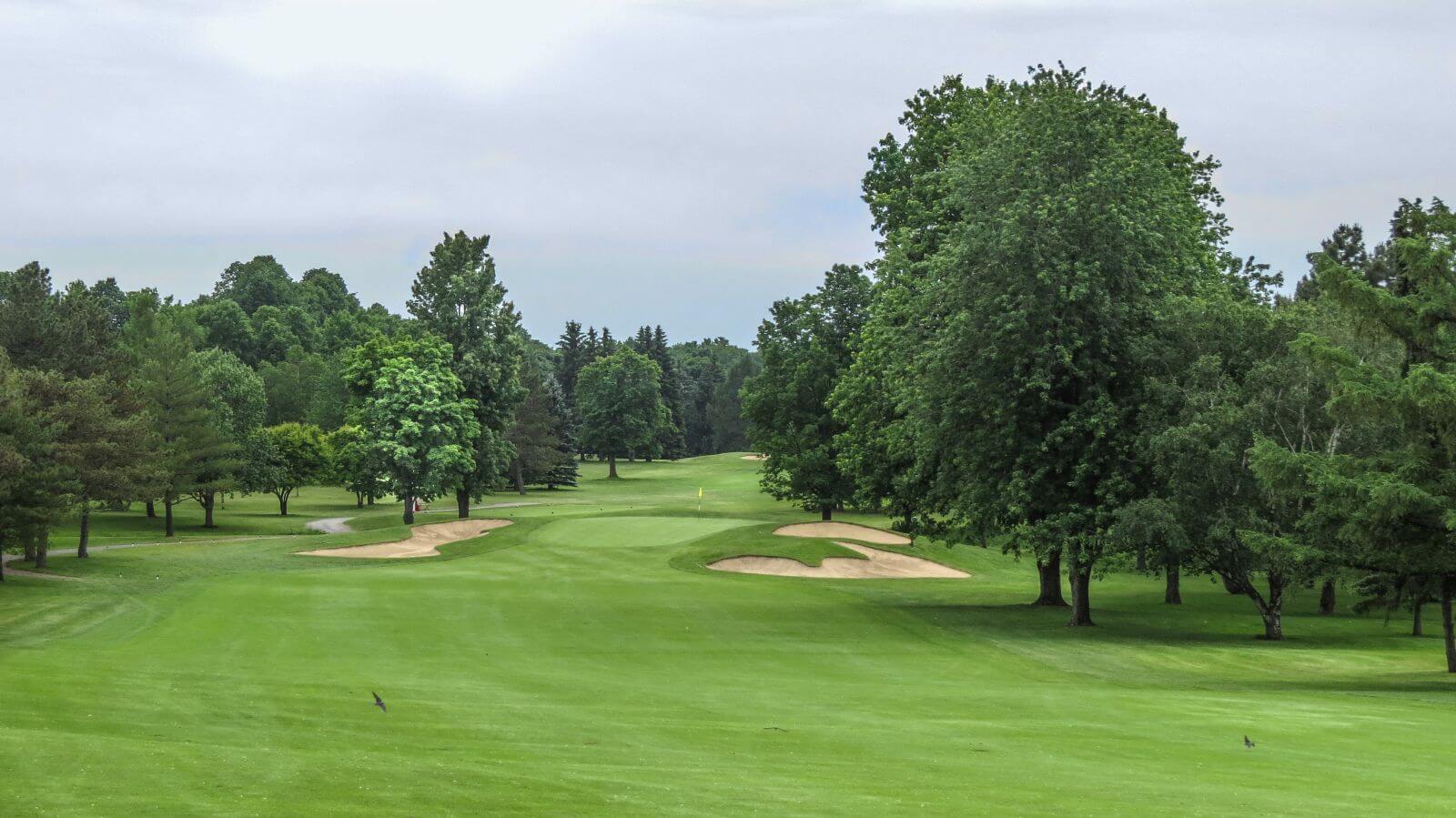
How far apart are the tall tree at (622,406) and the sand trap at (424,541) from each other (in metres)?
65.6

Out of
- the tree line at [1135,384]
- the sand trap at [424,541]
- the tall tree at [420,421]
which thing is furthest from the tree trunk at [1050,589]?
the tall tree at [420,421]

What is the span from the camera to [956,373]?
35594 millimetres

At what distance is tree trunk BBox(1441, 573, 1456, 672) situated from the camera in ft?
85.4

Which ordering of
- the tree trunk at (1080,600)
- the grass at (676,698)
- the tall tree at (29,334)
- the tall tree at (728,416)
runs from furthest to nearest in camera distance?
the tall tree at (728,416) < the tall tree at (29,334) < the tree trunk at (1080,600) < the grass at (676,698)

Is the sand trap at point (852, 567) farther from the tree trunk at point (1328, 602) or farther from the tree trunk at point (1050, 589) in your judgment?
the tree trunk at point (1328, 602)

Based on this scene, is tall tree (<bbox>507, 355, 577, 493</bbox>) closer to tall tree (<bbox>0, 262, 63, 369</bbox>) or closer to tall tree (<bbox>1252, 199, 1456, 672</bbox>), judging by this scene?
tall tree (<bbox>0, 262, 63, 369</bbox>)

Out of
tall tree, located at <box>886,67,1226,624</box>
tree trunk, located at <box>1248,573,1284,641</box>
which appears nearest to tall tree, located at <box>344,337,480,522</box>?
tall tree, located at <box>886,67,1226,624</box>

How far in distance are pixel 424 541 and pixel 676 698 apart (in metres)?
40.9

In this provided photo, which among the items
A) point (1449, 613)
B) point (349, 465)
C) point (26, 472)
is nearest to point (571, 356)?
point (349, 465)

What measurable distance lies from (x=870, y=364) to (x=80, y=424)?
28.5m

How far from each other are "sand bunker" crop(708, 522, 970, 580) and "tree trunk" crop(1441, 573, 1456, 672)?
2541cm

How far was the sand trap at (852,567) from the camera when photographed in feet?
169

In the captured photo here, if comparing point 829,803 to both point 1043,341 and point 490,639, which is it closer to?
point 490,639

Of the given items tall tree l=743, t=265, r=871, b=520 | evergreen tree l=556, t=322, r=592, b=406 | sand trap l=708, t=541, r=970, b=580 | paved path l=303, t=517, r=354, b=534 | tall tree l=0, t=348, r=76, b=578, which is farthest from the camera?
evergreen tree l=556, t=322, r=592, b=406
